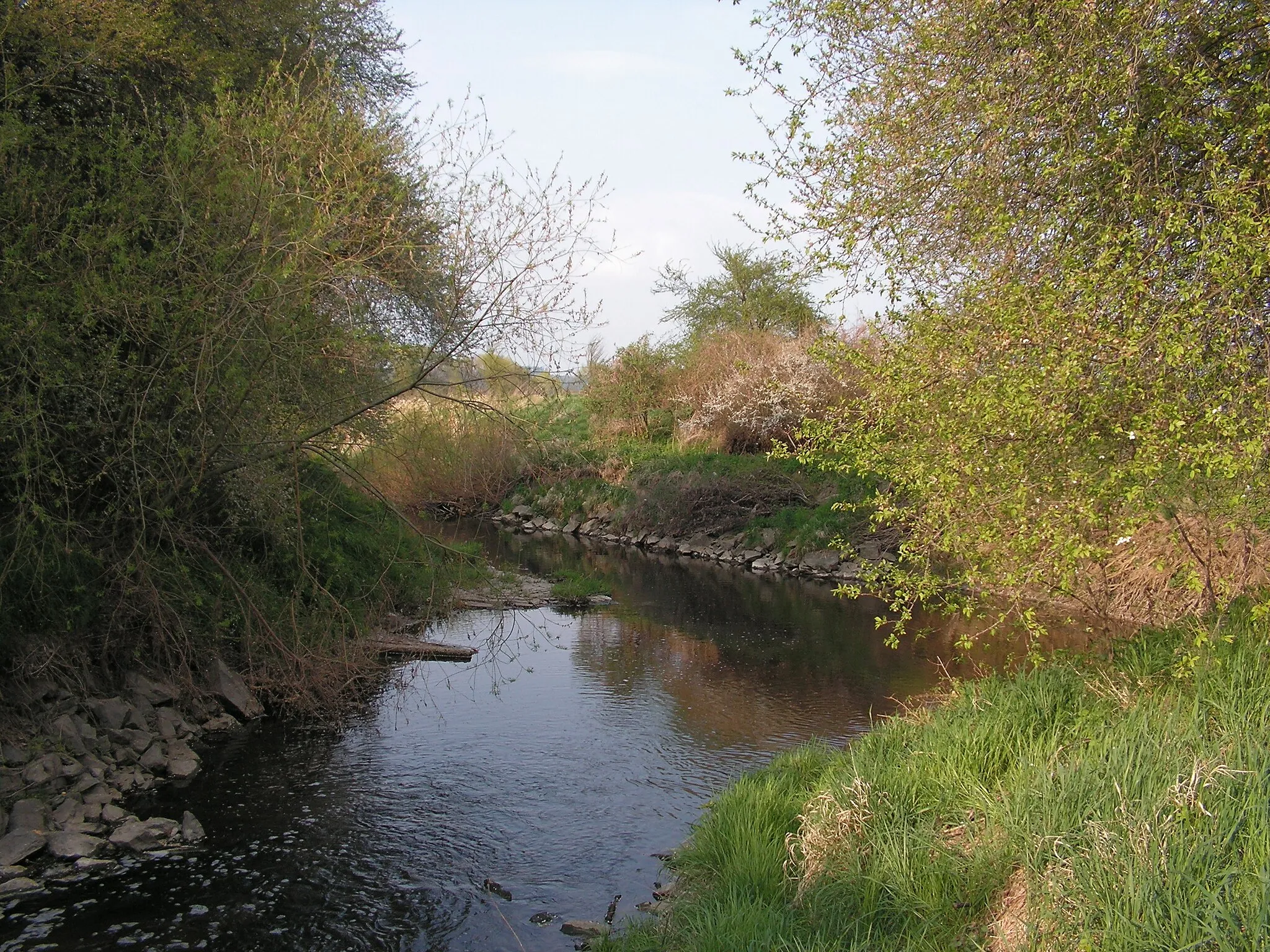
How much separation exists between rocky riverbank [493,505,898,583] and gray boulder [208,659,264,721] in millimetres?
11174

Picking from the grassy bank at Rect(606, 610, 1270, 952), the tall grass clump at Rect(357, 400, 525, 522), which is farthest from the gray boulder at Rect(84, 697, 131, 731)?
the grassy bank at Rect(606, 610, 1270, 952)

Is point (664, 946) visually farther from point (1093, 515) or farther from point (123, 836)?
point (123, 836)

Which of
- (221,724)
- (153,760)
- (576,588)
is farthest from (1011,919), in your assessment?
(576,588)

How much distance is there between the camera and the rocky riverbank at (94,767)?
718cm

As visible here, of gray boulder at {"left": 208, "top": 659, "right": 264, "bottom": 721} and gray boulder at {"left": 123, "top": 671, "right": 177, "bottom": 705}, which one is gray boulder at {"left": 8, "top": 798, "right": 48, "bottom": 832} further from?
gray boulder at {"left": 208, "top": 659, "right": 264, "bottom": 721}

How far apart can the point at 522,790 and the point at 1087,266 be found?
20.8 ft

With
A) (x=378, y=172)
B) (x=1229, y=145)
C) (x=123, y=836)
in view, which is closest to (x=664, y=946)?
(x=123, y=836)

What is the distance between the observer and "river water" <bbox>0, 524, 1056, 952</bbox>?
6.49m

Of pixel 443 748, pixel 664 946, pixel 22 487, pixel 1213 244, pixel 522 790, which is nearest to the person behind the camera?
pixel 664 946

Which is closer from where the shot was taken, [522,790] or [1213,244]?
[1213,244]

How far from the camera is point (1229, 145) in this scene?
654cm

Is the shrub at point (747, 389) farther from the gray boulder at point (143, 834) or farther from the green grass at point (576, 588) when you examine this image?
the gray boulder at point (143, 834)

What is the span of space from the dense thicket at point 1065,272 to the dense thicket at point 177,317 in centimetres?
334

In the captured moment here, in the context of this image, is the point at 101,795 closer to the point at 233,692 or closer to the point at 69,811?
the point at 69,811
